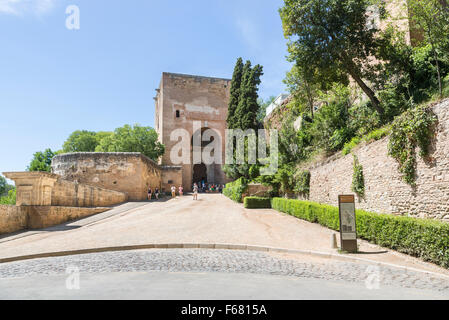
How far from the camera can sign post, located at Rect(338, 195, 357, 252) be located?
727 cm

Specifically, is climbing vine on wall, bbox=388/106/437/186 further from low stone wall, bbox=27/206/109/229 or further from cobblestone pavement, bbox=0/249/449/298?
low stone wall, bbox=27/206/109/229

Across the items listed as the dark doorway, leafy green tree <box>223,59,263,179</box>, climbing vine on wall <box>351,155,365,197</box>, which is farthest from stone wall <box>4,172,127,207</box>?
the dark doorway

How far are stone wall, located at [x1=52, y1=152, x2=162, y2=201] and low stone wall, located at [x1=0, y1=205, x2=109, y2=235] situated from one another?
Answer: 28.4ft

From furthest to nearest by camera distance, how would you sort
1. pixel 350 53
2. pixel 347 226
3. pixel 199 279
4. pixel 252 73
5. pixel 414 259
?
pixel 252 73 → pixel 350 53 → pixel 347 226 → pixel 414 259 → pixel 199 279

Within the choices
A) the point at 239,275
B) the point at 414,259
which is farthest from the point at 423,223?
the point at 239,275

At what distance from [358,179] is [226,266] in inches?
307

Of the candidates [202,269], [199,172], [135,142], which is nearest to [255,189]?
[202,269]

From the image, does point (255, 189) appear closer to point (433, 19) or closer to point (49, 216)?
point (49, 216)

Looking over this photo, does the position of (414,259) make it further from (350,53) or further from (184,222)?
(350,53)

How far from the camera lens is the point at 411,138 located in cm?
830

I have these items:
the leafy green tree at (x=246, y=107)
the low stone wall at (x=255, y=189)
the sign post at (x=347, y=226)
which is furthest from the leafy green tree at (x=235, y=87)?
the sign post at (x=347, y=226)

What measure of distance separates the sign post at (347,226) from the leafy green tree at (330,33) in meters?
7.45
